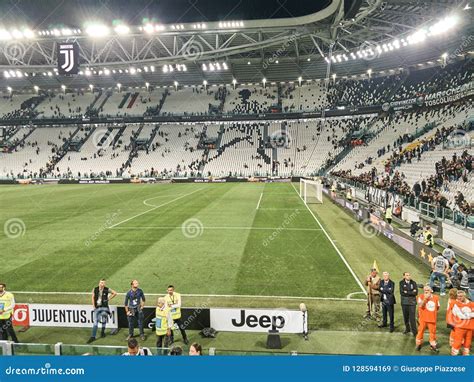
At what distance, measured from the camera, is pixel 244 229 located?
23359mm

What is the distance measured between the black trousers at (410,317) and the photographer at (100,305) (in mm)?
7606

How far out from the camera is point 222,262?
16781mm

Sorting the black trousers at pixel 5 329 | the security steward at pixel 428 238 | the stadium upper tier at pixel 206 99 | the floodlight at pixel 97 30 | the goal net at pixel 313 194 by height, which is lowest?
the black trousers at pixel 5 329

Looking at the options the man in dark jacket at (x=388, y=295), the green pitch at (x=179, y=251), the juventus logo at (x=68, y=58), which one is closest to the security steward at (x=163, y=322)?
the green pitch at (x=179, y=251)

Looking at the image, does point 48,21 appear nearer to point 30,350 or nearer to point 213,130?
point 30,350

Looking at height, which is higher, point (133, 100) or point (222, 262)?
point (133, 100)

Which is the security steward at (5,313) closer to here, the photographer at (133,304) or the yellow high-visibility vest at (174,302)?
the photographer at (133,304)

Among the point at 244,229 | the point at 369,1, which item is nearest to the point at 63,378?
the point at 244,229

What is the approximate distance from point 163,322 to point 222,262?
7.67 m

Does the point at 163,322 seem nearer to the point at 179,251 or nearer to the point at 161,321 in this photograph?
the point at 161,321

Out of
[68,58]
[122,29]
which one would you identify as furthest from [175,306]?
[122,29]

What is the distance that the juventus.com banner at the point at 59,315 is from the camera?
10.5m

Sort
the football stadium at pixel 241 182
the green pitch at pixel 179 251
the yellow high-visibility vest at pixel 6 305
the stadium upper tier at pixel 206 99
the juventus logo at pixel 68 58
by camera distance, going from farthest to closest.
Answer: the stadium upper tier at pixel 206 99
the juventus logo at pixel 68 58
the green pitch at pixel 179 251
the football stadium at pixel 241 182
the yellow high-visibility vest at pixel 6 305

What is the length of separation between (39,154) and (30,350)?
252ft
